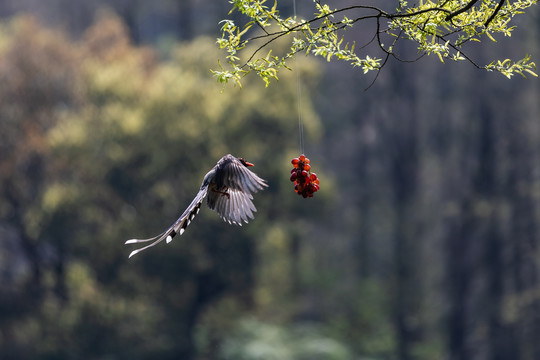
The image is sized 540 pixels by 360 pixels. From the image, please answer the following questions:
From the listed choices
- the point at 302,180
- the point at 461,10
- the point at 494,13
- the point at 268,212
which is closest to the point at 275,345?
the point at 268,212

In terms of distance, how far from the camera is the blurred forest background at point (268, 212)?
55.9 feet

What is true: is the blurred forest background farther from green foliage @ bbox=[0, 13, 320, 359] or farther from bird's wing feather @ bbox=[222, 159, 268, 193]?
bird's wing feather @ bbox=[222, 159, 268, 193]

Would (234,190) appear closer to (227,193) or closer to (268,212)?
(227,193)

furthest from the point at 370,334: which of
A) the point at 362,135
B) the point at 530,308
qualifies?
the point at 362,135

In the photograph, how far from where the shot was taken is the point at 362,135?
20.4 m

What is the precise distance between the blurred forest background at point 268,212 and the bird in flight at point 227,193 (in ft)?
36.8

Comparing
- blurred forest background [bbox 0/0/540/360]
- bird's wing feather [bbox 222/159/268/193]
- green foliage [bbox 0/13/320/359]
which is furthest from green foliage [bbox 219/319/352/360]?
bird's wing feather [bbox 222/159/268/193]

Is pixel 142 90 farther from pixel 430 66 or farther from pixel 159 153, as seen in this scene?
pixel 430 66

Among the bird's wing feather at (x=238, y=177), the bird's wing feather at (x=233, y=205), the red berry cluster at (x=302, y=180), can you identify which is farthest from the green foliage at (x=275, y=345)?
the red berry cluster at (x=302, y=180)

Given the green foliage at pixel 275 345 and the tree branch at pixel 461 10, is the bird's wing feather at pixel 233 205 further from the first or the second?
the green foliage at pixel 275 345

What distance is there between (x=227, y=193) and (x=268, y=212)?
39.3 ft

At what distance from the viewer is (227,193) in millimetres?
5320

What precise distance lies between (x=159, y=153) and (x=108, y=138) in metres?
1.15

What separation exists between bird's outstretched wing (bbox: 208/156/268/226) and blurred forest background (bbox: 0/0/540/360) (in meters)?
11.2
